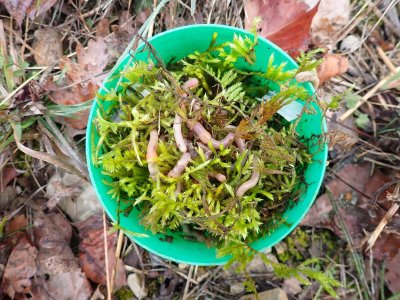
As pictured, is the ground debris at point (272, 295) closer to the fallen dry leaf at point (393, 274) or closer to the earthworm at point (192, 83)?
the fallen dry leaf at point (393, 274)

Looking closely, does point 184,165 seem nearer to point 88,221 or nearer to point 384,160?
point 88,221

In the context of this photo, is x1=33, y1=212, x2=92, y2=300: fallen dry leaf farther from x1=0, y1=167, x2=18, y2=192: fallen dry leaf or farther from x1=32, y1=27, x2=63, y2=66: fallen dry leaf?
x1=32, y1=27, x2=63, y2=66: fallen dry leaf

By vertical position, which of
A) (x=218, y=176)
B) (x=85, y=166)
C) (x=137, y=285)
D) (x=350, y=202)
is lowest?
(x=137, y=285)

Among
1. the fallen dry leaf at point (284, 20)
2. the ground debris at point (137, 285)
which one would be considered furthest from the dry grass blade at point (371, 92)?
the ground debris at point (137, 285)

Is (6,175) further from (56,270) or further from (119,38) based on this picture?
(119,38)

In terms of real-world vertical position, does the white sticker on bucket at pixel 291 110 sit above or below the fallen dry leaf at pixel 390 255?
above

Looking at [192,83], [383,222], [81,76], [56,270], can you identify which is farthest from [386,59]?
[56,270]

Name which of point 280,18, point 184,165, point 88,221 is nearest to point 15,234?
point 88,221
